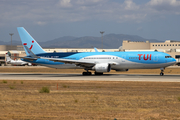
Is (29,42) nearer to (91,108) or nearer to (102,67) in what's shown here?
(102,67)

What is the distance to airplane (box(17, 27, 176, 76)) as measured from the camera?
4675 centimetres

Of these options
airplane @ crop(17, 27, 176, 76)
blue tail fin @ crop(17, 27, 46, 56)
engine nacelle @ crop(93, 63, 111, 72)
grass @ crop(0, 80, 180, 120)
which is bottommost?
grass @ crop(0, 80, 180, 120)

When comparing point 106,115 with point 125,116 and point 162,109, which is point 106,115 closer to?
point 125,116

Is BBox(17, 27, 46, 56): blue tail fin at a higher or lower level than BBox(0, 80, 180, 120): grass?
higher

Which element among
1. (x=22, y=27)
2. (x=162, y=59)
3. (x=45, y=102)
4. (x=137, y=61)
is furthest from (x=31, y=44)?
(x=45, y=102)

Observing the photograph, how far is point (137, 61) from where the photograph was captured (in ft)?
155

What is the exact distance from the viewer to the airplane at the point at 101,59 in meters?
46.8

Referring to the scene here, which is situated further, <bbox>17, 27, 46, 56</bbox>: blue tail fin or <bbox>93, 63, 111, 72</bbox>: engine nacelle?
<bbox>17, 27, 46, 56</bbox>: blue tail fin

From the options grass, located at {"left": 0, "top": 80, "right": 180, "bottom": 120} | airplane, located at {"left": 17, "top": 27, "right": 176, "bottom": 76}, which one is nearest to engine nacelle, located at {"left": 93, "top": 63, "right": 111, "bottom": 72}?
airplane, located at {"left": 17, "top": 27, "right": 176, "bottom": 76}

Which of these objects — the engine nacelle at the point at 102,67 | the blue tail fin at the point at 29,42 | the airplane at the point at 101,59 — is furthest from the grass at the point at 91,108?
the blue tail fin at the point at 29,42

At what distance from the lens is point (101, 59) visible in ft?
162

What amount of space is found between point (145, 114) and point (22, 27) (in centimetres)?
4507

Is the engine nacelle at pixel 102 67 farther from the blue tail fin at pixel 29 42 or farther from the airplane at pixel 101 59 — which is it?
the blue tail fin at pixel 29 42

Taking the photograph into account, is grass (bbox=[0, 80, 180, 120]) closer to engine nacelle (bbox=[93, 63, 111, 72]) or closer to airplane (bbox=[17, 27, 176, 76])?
engine nacelle (bbox=[93, 63, 111, 72])
